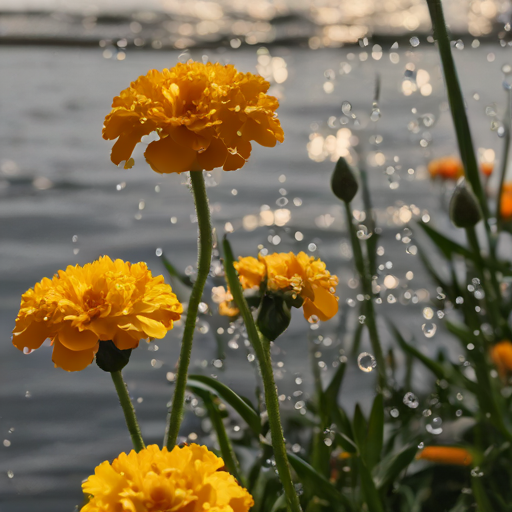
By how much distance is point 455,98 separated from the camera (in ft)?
0.94

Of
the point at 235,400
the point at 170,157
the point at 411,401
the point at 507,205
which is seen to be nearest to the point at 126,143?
the point at 170,157

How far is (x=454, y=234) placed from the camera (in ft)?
1.74

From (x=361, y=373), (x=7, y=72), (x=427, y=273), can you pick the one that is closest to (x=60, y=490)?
(x=361, y=373)

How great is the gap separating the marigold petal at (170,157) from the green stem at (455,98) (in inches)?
6.1

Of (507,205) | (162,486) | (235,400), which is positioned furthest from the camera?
(507,205)

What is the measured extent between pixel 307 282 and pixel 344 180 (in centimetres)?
9

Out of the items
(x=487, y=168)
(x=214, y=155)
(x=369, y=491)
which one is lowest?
(x=369, y=491)

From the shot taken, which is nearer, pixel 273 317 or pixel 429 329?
pixel 273 317

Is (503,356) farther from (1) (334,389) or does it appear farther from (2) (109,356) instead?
(2) (109,356)

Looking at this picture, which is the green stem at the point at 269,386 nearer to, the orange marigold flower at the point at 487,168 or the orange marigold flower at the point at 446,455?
the orange marigold flower at the point at 446,455

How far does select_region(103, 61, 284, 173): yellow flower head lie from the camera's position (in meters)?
0.17

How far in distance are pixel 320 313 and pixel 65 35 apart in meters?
0.55

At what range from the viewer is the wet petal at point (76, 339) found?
6.7 inches

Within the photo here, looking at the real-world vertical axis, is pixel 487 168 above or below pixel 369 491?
above
